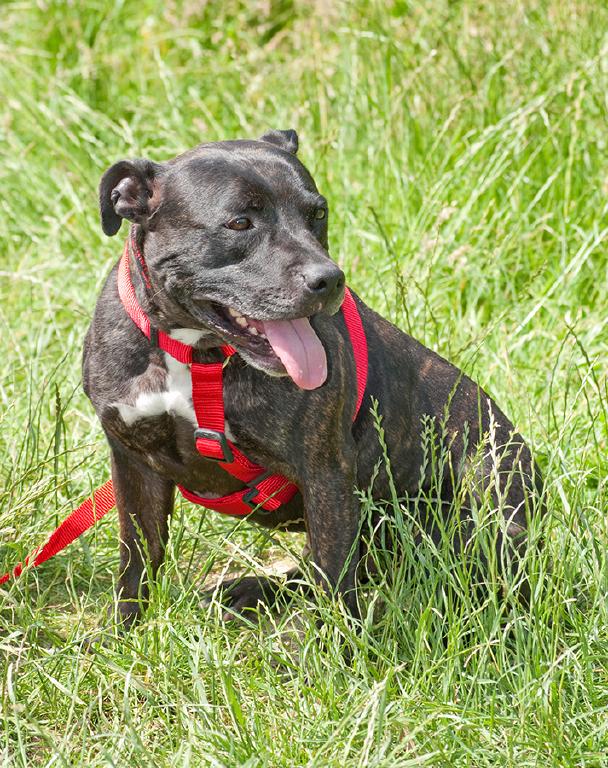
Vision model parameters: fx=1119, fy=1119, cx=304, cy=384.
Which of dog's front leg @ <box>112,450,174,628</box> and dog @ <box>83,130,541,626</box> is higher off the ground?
dog @ <box>83,130,541,626</box>

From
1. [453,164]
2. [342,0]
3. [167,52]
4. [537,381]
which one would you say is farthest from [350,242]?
[167,52]

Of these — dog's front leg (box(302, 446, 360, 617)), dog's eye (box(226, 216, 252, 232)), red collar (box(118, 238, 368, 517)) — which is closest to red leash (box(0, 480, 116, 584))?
red collar (box(118, 238, 368, 517))

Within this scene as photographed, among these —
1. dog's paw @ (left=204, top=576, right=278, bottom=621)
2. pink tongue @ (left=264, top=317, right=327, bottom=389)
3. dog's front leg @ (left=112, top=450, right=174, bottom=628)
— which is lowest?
dog's paw @ (left=204, top=576, right=278, bottom=621)

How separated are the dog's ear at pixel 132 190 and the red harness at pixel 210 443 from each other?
109 mm

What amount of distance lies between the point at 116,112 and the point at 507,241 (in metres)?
2.88

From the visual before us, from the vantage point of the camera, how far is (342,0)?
6.22 metres

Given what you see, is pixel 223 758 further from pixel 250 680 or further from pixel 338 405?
pixel 338 405

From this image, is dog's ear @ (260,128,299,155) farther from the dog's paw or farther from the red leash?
the dog's paw

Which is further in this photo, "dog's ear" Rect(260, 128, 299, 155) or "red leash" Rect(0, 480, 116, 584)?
"dog's ear" Rect(260, 128, 299, 155)

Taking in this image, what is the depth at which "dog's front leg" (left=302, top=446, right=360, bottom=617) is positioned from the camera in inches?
129

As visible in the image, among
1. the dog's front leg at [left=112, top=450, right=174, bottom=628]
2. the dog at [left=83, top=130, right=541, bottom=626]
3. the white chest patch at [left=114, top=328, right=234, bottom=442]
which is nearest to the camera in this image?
the dog at [left=83, top=130, right=541, bottom=626]

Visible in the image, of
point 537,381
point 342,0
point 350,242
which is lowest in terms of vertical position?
point 537,381

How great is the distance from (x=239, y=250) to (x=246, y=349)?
278 millimetres

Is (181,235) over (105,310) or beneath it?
over
